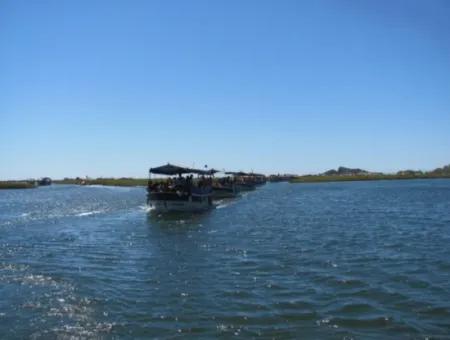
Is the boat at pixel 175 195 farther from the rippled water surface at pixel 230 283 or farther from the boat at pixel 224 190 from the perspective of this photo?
the boat at pixel 224 190

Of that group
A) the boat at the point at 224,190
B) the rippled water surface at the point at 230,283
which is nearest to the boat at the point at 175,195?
the rippled water surface at the point at 230,283

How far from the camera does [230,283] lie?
53.3ft

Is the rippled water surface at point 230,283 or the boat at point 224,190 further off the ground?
the boat at point 224,190

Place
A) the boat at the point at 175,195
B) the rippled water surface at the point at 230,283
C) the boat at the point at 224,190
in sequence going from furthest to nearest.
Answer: the boat at the point at 224,190, the boat at the point at 175,195, the rippled water surface at the point at 230,283

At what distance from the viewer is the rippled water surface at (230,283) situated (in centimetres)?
1197

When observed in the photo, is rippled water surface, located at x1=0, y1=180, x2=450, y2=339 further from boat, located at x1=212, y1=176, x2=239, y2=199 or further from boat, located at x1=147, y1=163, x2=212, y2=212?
boat, located at x1=212, y1=176, x2=239, y2=199

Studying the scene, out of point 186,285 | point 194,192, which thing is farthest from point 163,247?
point 194,192

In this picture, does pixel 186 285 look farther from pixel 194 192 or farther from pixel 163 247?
pixel 194 192

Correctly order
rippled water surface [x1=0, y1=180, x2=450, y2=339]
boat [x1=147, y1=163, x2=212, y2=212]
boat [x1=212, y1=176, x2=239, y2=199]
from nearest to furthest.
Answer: rippled water surface [x1=0, y1=180, x2=450, y2=339] < boat [x1=147, y1=163, x2=212, y2=212] < boat [x1=212, y1=176, x2=239, y2=199]

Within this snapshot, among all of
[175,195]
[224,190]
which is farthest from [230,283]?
[224,190]

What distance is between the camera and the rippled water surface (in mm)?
11969

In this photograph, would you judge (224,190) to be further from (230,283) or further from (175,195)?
(230,283)

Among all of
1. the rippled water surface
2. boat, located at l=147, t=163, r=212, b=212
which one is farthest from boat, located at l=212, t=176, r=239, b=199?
the rippled water surface

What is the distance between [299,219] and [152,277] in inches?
846
